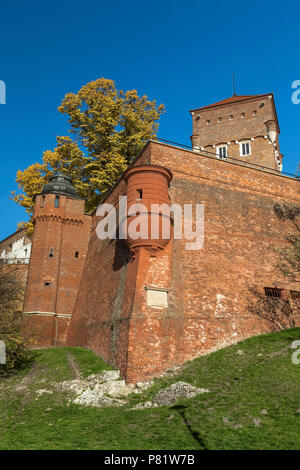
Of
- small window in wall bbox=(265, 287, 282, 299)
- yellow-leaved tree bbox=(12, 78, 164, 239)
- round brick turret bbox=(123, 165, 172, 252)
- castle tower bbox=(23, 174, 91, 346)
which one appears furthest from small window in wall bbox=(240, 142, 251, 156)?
round brick turret bbox=(123, 165, 172, 252)

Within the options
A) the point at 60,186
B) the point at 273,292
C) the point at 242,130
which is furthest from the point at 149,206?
the point at 242,130

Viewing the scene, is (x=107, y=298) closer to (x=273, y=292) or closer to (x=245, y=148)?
(x=273, y=292)

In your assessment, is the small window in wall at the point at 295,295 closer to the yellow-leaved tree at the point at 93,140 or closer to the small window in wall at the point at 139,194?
the small window in wall at the point at 139,194

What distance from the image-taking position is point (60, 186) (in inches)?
1123

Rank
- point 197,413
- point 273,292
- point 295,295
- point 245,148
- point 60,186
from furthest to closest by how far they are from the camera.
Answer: point 245,148 < point 60,186 < point 295,295 < point 273,292 < point 197,413

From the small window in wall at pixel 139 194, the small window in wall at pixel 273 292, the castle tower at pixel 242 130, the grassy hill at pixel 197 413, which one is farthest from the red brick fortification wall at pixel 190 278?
the castle tower at pixel 242 130

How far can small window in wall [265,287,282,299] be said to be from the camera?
789 inches

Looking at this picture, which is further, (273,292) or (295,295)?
(295,295)

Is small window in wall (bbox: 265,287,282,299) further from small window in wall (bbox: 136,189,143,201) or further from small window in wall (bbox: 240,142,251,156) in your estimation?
small window in wall (bbox: 240,142,251,156)

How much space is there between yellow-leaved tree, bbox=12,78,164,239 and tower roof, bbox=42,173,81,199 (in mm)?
1284

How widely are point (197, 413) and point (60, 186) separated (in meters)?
19.5
